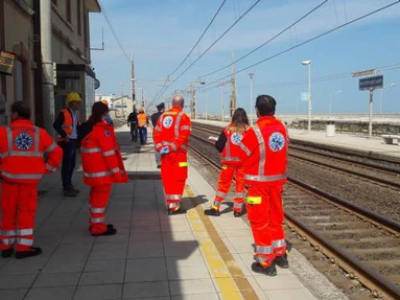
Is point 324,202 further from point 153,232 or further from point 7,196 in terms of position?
point 7,196

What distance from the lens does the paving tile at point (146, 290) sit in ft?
14.3

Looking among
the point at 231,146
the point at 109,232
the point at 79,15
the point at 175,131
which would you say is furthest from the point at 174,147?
the point at 79,15

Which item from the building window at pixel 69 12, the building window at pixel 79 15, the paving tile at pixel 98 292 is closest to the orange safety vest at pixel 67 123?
the paving tile at pixel 98 292

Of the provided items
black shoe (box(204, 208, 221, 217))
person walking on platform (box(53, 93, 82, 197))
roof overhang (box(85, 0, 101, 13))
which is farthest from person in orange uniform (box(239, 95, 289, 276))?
roof overhang (box(85, 0, 101, 13))

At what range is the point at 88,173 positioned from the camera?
20.9 feet

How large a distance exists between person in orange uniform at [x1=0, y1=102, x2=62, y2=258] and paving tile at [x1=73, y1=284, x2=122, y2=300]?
131cm

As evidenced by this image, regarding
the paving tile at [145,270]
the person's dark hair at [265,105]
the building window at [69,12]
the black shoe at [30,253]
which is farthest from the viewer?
the building window at [69,12]

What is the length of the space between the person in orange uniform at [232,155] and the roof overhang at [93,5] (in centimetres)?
2539

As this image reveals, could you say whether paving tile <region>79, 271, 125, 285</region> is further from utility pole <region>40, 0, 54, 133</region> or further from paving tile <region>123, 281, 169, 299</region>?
utility pole <region>40, 0, 54, 133</region>

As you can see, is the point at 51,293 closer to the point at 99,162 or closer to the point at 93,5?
the point at 99,162

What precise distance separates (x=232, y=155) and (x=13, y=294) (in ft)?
13.2

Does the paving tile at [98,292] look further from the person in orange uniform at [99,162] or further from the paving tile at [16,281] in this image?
the person in orange uniform at [99,162]

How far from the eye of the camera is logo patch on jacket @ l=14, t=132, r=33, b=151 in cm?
538

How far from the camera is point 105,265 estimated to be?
17.1 feet
